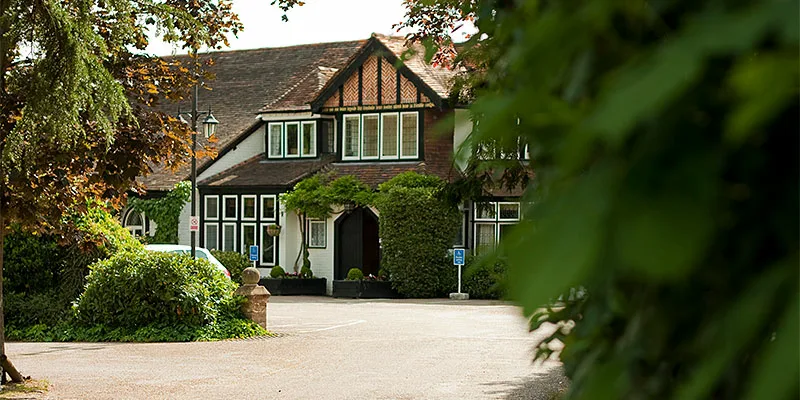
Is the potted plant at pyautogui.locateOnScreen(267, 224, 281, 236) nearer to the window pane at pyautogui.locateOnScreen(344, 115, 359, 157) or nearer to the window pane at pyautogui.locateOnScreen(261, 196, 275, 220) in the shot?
the window pane at pyautogui.locateOnScreen(261, 196, 275, 220)

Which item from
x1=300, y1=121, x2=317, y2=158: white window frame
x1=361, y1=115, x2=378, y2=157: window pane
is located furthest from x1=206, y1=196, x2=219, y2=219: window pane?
x1=361, y1=115, x2=378, y2=157: window pane

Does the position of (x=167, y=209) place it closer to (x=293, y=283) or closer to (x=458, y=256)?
(x=293, y=283)

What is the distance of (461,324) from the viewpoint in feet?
81.1

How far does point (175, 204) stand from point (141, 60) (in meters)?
27.9

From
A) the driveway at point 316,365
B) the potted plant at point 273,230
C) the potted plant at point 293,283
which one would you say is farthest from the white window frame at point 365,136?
the driveway at point 316,365

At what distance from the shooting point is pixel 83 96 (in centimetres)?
1127

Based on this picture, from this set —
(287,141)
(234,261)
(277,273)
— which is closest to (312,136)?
(287,141)

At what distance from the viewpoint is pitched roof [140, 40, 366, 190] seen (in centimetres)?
4306

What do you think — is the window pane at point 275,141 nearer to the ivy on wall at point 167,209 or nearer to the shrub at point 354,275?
the ivy on wall at point 167,209

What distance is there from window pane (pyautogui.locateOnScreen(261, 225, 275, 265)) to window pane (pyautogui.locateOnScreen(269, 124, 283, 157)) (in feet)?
8.88

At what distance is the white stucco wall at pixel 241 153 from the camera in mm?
41987

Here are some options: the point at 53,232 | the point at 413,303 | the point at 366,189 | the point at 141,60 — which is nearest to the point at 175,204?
the point at 366,189

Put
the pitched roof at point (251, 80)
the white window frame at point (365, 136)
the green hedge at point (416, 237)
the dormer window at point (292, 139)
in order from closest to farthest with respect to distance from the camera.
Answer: the green hedge at point (416, 237) → the white window frame at point (365, 136) → the dormer window at point (292, 139) → the pitched roof at point (251, 80)

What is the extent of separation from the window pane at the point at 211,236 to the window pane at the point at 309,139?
4345 millimetres
